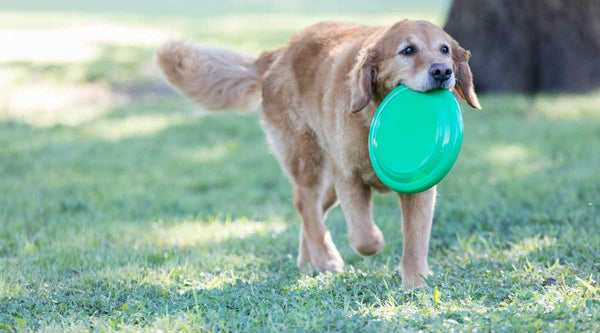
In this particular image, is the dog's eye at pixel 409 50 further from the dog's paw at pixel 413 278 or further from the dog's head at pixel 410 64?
the dog's paw at pixel 413 278

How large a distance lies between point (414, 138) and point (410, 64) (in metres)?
0.43

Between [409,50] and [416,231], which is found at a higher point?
[409,50]

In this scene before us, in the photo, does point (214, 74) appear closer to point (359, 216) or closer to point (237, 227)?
point (237, 227)

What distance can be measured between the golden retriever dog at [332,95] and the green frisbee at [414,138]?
7cm

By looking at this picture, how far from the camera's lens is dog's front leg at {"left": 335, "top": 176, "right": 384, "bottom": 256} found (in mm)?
4746

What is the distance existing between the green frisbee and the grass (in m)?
0.64

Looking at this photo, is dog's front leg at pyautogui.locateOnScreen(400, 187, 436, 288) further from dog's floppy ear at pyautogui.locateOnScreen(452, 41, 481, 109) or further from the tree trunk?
the tree trunk

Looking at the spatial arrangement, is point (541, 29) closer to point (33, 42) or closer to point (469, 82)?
point (469, 82)

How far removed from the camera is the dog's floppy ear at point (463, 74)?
4.53m

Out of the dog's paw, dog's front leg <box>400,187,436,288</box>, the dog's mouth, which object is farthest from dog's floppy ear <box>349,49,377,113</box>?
the dog's paw

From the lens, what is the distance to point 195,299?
4.02 meters

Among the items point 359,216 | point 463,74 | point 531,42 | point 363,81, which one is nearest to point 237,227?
point 359,216

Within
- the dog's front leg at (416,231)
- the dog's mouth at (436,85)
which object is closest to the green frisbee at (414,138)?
the dog's mouth at (436,85)

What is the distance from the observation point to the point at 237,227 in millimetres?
6219
